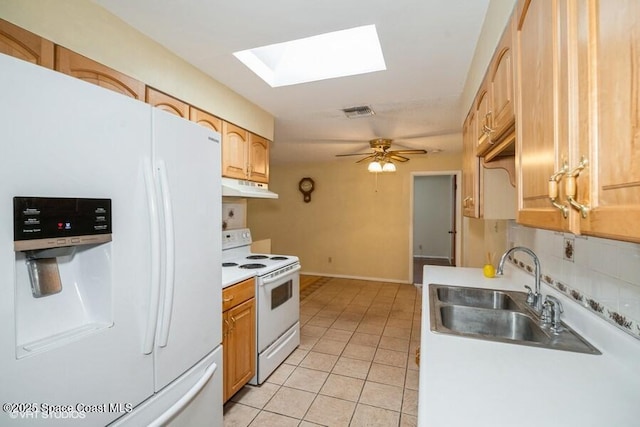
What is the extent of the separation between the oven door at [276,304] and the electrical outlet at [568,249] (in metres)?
1.82

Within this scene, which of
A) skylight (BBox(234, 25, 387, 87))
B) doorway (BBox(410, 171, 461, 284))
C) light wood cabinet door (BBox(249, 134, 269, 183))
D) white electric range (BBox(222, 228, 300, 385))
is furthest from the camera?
doorway (BBox(410, 171, 461, 284))

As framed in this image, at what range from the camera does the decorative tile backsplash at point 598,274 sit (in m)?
0.94

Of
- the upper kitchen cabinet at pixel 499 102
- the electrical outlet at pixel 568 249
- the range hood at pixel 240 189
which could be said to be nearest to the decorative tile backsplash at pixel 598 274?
the electrical outlet at pixel 568 249

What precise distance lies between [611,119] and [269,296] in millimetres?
2181

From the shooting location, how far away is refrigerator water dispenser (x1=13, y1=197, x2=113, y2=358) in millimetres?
772

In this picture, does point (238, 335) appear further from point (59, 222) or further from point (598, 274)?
point (598, 274)

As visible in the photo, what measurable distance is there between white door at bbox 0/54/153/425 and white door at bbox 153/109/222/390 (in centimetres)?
7

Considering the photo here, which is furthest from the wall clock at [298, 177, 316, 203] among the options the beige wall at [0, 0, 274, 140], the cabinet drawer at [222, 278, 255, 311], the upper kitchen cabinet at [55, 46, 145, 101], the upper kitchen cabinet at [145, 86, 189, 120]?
the upper kitchen cabinet at [55, 46, 145, 101]

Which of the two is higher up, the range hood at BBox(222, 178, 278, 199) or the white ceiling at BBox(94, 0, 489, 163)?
the white ceiling at BBox(94, 0, 489, 163)

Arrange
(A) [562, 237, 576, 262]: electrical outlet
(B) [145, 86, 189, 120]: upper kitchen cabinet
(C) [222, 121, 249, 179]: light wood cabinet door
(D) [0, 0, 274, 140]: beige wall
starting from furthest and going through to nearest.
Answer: (C) [222, 121, 249, 179]: light wood cabinet door, (B) [145, 86, 189, 120]: upper kitchen cabinet, (A) [562, 237, 576, 262]: electrical outlet, (D) [0, 0, 274, 140]: beige wall

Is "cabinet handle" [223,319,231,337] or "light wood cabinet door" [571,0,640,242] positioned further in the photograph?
"cabinet handle" [223,319,231,337]

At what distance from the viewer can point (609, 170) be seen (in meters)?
0.49

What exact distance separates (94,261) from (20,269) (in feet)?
0.56

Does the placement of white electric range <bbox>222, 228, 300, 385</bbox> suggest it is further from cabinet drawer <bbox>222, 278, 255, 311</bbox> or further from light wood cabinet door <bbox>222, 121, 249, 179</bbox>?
light wood cabinet door <bbox>222, 121, 249, 179</bbox>
